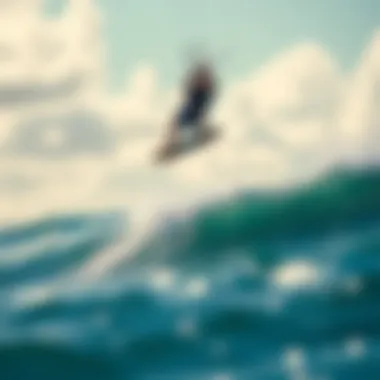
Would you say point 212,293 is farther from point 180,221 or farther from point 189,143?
point 189,143

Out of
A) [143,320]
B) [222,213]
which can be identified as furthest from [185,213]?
[143,320]

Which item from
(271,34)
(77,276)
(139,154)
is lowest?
(77,276)

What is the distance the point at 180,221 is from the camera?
49.1 inches

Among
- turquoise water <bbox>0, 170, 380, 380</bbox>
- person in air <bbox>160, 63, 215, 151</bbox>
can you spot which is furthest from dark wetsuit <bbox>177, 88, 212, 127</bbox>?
turquoise water <bbox>0, 170, 380, 380</bbox>

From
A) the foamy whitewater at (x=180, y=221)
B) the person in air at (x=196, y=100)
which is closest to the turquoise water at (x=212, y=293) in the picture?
the foamy whitewater at (x=180, y=221)

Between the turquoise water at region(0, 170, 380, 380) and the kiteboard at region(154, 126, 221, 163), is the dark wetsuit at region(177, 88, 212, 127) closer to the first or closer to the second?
the kiteboard at region(154, 126, 221, 163)

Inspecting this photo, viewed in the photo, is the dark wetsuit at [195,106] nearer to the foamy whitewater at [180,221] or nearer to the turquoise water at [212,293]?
the foamy whitewater at [180,221]

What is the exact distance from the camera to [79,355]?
1193 mm

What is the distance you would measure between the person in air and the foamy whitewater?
2cm

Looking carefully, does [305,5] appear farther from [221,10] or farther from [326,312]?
[326,312]

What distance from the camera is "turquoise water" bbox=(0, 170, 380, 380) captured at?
3.91 ft

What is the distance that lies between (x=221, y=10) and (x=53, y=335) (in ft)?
1.89

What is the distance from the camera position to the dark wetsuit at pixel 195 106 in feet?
4.13

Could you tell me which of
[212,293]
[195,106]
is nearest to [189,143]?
[195,106]
